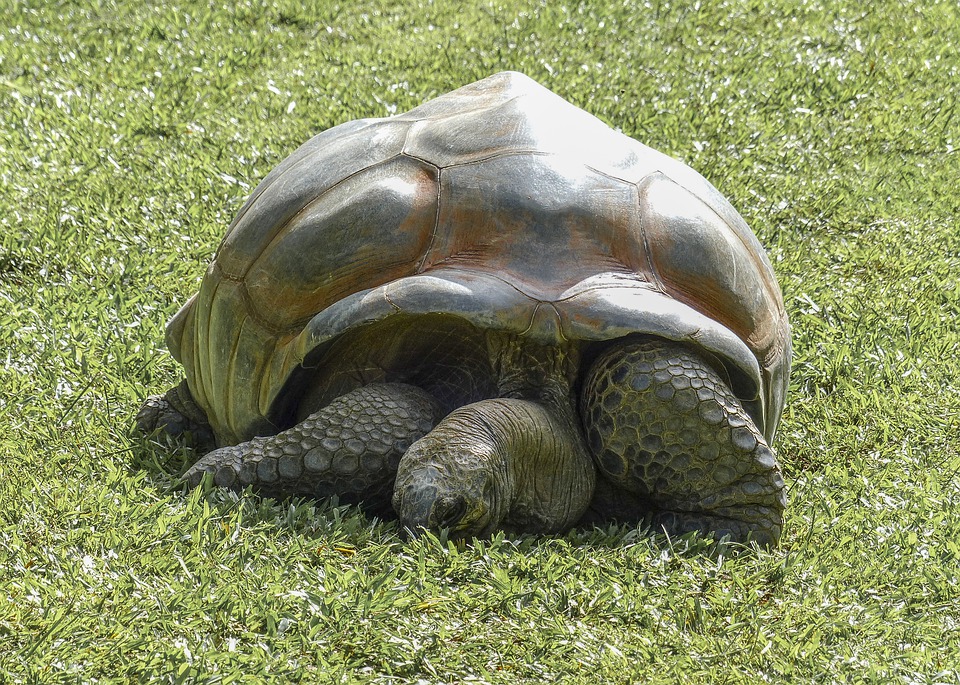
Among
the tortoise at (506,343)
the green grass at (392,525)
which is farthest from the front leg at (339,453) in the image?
the green grass at (392,525)

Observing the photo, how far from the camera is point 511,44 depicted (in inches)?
328

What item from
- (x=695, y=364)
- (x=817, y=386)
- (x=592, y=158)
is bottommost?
(x=817, y=386)

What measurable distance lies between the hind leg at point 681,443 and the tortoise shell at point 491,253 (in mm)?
102

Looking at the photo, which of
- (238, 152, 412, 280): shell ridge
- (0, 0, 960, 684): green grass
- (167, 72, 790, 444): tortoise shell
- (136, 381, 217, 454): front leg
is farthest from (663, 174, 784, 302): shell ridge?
(136, 381, 217, 454): front leg

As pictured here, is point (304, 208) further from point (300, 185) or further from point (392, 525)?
point (392, 525)

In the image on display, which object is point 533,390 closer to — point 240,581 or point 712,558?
point 712,558

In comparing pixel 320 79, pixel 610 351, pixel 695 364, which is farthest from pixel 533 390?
pixel 320 79

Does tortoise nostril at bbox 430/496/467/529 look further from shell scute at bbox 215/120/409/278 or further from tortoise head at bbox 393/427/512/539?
shell scute at bbox 215/120/409/278

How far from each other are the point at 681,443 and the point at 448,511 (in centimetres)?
70

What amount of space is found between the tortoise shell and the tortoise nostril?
470 millimetres

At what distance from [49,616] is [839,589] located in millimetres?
1928

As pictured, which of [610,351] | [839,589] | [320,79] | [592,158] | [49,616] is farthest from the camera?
[320,79]

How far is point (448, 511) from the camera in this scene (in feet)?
10.1

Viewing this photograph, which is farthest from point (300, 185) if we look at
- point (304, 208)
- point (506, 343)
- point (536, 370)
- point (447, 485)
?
point (447, 485)
